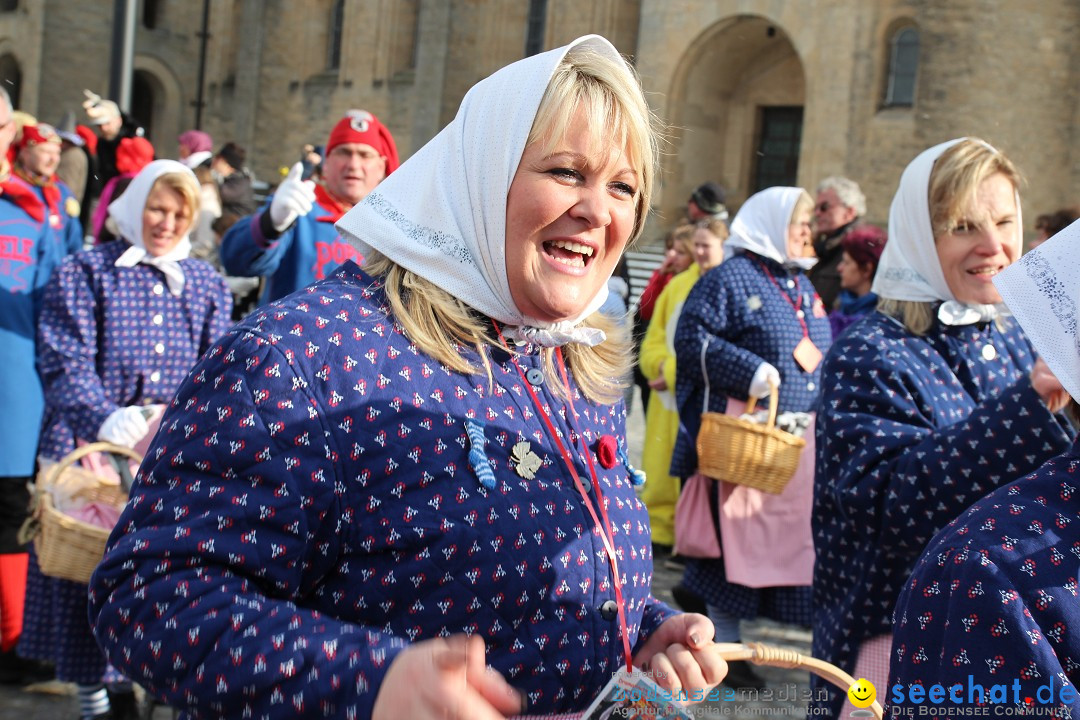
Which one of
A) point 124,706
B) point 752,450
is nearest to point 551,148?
point 752,450

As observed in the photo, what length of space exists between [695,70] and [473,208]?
20603mm

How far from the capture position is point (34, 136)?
23.9ft

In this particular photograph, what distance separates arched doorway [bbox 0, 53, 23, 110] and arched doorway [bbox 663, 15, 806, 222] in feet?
71.9

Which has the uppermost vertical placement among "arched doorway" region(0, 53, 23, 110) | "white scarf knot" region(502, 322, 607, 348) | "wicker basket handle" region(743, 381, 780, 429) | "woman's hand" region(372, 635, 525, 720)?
"arched doorway" region(0, 53, 23, 110)

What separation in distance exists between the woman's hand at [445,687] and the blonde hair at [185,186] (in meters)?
3.57

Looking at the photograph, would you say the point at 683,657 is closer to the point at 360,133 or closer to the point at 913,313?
the point at 913,313

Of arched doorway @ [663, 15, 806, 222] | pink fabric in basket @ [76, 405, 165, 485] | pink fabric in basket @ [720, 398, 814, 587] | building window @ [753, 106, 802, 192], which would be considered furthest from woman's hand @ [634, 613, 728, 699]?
building window @ [753, 106, 802, 192]

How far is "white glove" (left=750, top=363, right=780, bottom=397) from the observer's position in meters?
5.21

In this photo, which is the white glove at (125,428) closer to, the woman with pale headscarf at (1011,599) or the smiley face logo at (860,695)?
the smiley face logo at (860,695)

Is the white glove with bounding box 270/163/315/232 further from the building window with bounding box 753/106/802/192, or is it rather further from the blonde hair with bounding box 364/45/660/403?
the building window with bounding box 753/106/802/192

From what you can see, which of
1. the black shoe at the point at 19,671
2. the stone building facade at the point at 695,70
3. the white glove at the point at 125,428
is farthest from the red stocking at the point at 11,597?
the stone building facade at the point at 695,70

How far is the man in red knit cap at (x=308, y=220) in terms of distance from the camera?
4.81 m

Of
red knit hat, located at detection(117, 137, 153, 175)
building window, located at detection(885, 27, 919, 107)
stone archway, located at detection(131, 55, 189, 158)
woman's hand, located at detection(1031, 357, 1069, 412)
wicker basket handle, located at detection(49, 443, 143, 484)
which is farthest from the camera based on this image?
stone archway, located at detection(131, 55, 189, 158)

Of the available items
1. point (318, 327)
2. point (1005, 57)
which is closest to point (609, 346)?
point (318, 327)
